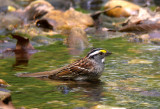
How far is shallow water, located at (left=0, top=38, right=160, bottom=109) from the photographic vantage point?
5527 millimetres

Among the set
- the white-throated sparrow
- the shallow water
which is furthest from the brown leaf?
the white-throated sparrow

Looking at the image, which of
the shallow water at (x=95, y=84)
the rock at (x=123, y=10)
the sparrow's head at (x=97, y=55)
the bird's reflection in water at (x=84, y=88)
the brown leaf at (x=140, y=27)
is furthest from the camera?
the rock at (x=123, y=10)

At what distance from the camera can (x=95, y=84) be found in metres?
6.72

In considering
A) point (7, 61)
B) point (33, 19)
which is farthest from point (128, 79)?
point (33, 19)

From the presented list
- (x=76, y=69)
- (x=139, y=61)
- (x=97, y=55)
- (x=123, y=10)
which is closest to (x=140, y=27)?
(x=123, y=10)

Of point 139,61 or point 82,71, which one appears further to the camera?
point 139,61

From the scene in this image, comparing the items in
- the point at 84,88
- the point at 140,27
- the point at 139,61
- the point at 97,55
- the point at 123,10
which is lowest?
the point at 84,88

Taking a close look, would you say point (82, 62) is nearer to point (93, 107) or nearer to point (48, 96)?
point (48, 96)

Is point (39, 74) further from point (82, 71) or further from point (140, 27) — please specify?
point (140, 27)

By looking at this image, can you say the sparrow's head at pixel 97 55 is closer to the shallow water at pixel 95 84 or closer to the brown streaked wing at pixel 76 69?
the brown streaked wing at pixel 76 69

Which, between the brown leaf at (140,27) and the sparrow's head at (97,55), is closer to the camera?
the sparrow's head at (97,55)

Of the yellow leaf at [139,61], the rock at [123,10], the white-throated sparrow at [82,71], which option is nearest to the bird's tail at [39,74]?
the white-throated sparrow at [82,71]

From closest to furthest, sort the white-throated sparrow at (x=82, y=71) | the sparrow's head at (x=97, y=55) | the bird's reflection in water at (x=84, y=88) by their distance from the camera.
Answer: the bird's reflection in water at (x=84, y=88) → the white-throated sparrow at (x=82, y=71) → the sparrow's head at (x=97, y=55)

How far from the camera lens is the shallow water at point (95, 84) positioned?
5.53 metres
